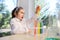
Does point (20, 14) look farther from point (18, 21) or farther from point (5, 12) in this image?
point (5, 12)

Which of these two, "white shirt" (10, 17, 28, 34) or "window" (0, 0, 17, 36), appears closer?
"white shirt" (10, 17, 28, 34)

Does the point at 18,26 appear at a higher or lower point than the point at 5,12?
lower

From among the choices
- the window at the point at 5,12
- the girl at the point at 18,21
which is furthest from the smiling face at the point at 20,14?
the window at the point at 5,12

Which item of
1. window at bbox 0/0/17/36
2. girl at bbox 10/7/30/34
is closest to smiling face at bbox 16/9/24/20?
girl at bbox 10/7/30/34

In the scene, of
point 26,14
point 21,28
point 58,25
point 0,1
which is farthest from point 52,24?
point 0,1

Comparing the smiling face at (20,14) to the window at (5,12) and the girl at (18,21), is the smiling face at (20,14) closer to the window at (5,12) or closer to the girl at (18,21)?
the girl at (18,21)

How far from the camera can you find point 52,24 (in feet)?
1.92

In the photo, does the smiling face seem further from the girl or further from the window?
the window

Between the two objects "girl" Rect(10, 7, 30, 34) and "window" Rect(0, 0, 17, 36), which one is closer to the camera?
"girl" Rect(10, 7, 30, 34)

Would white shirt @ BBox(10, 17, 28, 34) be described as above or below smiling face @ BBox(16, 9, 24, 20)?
below

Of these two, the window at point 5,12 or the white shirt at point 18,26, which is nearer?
the white shirt at point 18,26

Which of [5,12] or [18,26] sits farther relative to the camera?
[5,12]

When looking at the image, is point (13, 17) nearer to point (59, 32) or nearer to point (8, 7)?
point (8, 7)

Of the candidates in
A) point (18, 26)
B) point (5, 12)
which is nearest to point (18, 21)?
point (18, 26)
